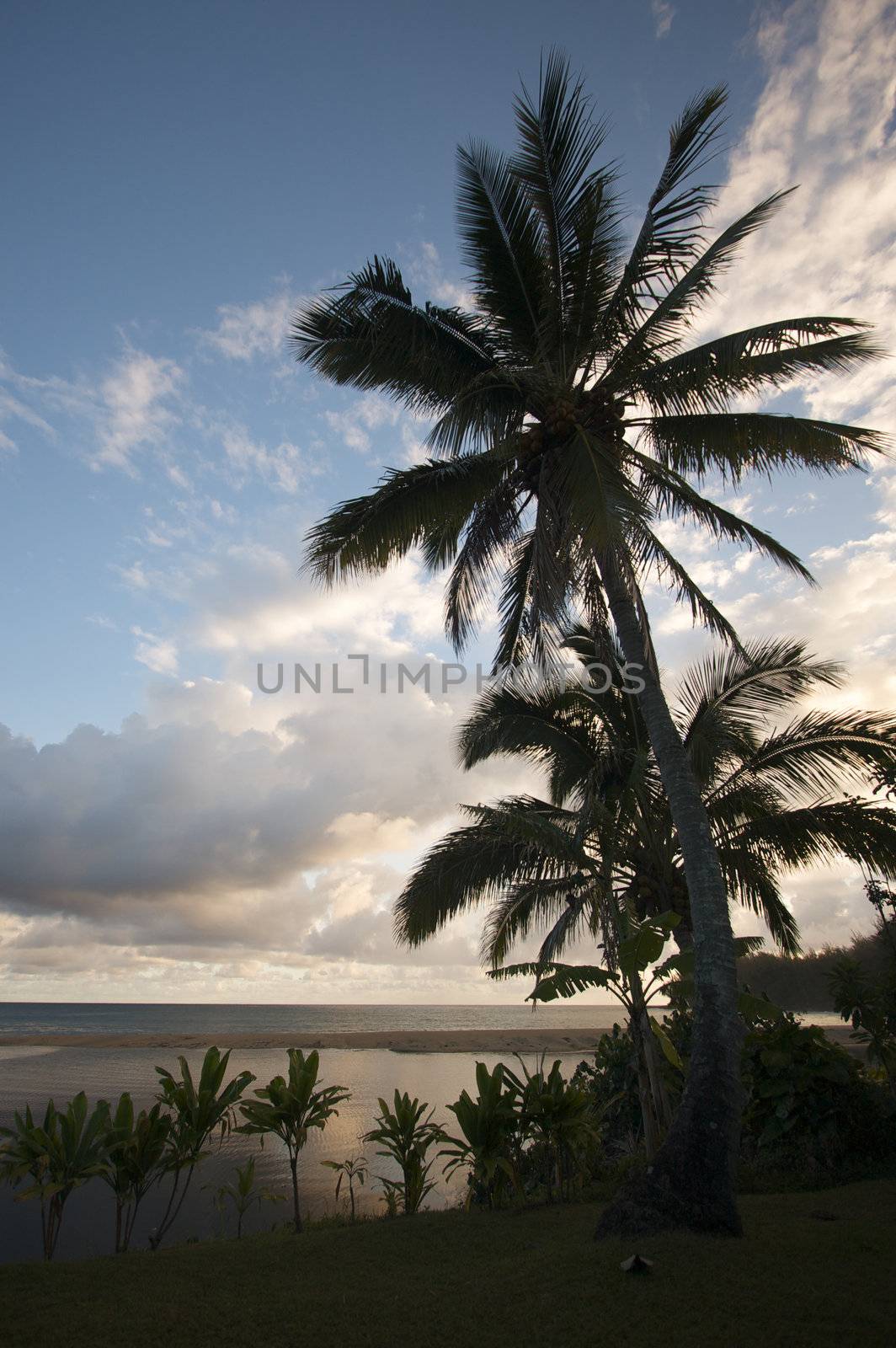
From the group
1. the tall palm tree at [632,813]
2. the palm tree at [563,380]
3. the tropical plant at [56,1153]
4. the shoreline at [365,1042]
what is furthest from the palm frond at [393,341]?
the shoreline at [365,1042]

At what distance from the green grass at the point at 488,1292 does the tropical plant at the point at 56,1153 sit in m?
0.57

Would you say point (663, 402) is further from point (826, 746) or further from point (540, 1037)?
point (540, 1037)

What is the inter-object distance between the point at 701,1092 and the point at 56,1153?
15.4 feet

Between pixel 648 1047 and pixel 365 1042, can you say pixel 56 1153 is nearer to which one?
pixel 648 1047

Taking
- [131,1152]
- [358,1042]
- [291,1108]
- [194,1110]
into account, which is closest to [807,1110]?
[291,1108]

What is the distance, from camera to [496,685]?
36.2 ft

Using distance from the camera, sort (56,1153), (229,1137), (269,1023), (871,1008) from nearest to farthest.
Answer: (56,1153) < (871,1008) < (229,1137) < (269,1023)

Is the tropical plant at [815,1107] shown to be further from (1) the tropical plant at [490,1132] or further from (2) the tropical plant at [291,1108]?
(2) the tropical plant at [291,1108]

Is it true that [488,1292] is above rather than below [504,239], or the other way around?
below

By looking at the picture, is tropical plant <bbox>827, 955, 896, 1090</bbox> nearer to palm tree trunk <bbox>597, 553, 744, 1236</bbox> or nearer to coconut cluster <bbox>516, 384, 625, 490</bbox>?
palm tree trunk <bbox>597, 553, 744, 1236</bbox>

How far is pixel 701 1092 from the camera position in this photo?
5.18m

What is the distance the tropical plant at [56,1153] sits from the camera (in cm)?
541

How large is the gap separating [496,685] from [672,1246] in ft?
24.0

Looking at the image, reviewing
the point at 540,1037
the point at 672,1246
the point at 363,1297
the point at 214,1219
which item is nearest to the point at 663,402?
the point at 672,1246
